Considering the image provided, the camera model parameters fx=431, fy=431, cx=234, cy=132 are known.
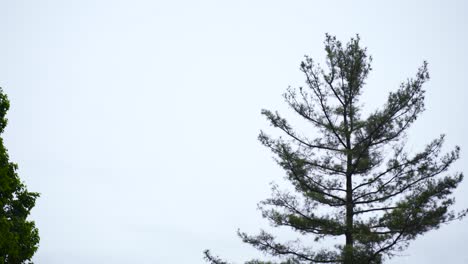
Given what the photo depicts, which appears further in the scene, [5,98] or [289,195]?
[289,195]

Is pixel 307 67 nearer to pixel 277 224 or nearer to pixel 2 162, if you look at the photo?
pixel 277 224

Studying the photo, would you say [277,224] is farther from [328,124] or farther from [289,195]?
[328,124]

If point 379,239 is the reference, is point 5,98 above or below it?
above

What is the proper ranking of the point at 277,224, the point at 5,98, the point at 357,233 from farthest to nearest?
the point at 277,224 → the point at 357,233 → the point at 5,98

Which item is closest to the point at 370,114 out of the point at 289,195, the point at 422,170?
the point at 422,170

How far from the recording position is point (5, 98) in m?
12.6

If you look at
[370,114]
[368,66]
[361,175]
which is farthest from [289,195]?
[368,66]

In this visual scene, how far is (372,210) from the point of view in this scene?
14.6 m

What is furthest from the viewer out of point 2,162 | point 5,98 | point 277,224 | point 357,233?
point 277,224

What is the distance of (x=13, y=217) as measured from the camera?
39.0ft

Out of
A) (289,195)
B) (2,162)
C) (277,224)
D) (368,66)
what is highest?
(368,66)

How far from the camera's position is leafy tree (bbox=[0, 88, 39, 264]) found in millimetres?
11141

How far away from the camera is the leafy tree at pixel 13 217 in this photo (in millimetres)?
11141

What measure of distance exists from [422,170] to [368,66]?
3.97m
